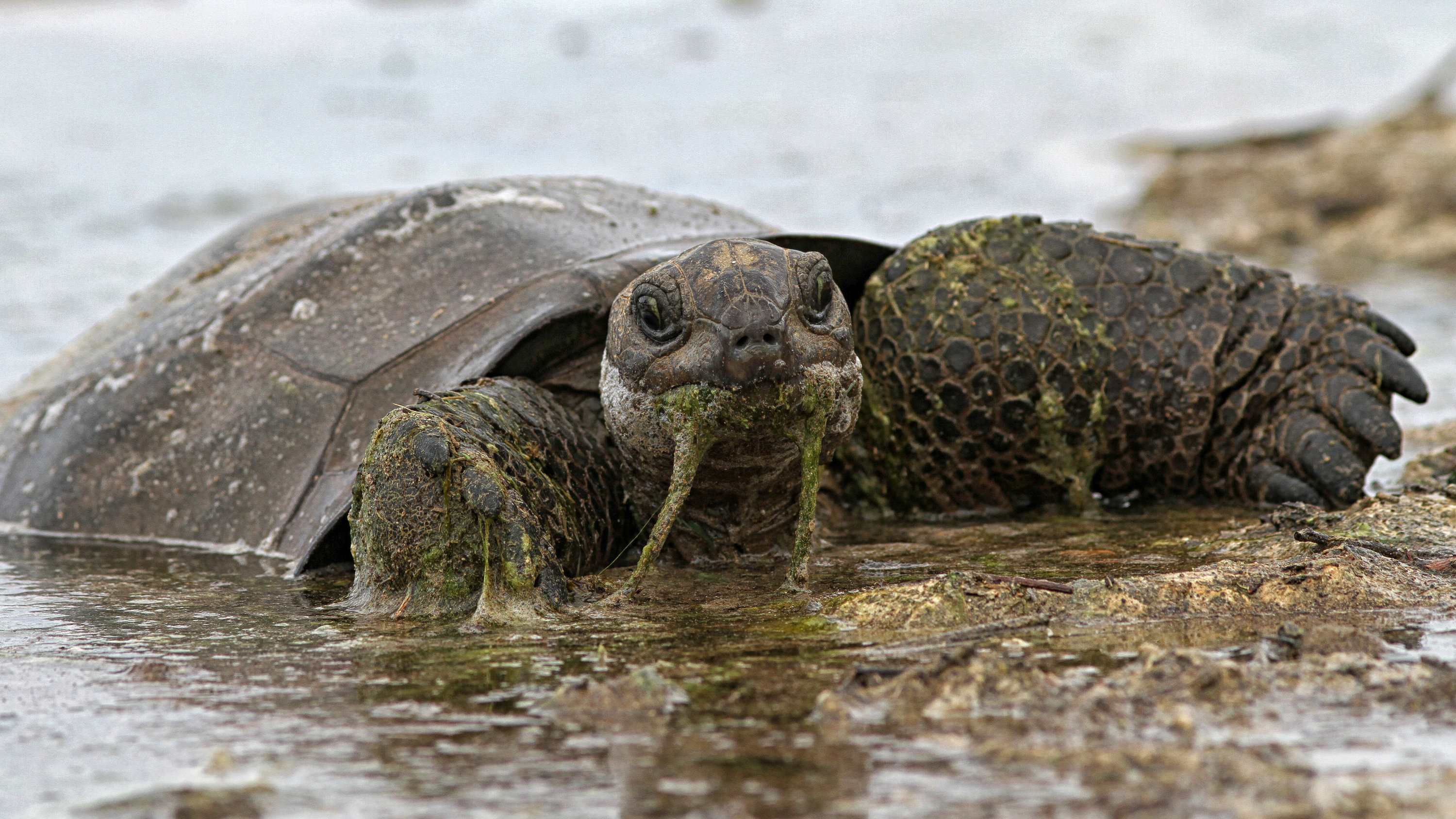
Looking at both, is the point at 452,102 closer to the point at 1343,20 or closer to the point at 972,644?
the point at 1343,20

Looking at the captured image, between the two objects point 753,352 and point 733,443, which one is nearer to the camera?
point 753,352

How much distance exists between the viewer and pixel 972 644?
8.19 feet

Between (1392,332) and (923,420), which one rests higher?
(1392,332)

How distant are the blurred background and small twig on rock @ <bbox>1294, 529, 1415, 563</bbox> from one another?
19.5ft

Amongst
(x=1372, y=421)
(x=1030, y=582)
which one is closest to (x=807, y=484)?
(x=1030, y=582)

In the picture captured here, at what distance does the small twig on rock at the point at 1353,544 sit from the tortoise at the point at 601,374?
0.86m

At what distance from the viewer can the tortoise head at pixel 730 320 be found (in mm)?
2785

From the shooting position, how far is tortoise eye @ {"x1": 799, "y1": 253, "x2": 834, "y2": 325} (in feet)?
9.66

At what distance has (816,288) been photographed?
117 inches

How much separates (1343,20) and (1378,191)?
12.8 m

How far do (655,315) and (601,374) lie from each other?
1.16 ft

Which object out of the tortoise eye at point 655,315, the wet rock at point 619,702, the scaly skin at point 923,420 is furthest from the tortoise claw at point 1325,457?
the wet rock at point 619,702

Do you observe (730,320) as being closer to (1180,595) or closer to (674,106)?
(1180,595)

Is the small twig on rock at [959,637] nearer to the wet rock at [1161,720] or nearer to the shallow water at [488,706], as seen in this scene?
the shallow water at [488,706]
